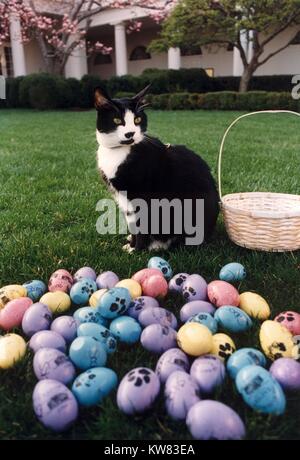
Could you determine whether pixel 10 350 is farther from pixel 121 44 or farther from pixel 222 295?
pixel 121 44

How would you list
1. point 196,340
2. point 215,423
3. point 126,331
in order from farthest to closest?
point 126,331 → point 196,340 → point 215,423

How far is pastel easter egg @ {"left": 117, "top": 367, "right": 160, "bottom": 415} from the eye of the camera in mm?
1408

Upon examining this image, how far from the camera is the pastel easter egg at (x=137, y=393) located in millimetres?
1408

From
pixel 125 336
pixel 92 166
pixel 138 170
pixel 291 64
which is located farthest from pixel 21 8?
→ pixel 125 336

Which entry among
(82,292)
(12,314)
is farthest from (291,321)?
(12,314)

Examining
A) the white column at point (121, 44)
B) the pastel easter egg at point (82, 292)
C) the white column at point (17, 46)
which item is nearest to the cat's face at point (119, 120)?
the pastel easter egg at point (82, 292)

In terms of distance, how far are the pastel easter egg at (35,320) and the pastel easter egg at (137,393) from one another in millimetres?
569

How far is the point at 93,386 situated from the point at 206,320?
579mm

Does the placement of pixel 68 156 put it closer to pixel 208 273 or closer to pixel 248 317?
pixel 208 273

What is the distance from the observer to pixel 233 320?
1.88 m

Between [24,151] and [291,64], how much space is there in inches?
612

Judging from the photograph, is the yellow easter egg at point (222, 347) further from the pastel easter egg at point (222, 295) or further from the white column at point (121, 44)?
the white column at point (121, 44)

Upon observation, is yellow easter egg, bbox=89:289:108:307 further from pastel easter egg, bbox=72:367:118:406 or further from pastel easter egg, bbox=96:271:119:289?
pastel easter egg, bbox=72:367:118:406

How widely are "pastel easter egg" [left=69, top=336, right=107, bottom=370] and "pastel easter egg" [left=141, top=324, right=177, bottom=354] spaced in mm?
186
